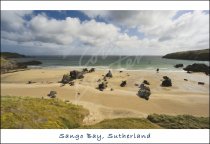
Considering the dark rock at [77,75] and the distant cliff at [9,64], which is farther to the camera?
the dark rock at [77,75]

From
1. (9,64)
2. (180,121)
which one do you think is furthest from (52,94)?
(180,121)

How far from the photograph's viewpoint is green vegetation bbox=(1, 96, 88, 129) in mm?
7562

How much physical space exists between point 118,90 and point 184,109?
480 centimetres

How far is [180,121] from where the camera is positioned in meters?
9.16

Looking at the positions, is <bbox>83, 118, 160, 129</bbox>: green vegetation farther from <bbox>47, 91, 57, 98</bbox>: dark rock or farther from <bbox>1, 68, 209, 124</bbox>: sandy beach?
<bbox>47, 91, 57, 98</bbox>: dark rock

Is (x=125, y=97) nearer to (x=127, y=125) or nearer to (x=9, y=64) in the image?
(x=127, y=125)

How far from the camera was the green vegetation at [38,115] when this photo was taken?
24.8ft

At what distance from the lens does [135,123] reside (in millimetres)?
8688

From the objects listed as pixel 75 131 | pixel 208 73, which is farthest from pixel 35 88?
pixel 208 73

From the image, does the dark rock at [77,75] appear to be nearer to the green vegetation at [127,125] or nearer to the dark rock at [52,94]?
the dark rock at [52,94]

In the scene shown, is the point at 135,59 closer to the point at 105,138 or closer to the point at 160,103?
the point at 160,103

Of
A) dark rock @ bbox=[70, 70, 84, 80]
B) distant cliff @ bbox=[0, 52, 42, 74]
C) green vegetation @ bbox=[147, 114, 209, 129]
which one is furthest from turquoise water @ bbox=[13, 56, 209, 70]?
green vegetation @ bbox=[147, 114, 209, 129]

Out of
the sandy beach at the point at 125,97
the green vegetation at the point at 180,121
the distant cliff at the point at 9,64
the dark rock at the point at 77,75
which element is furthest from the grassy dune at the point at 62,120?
the distant cliff at the point at 9,64

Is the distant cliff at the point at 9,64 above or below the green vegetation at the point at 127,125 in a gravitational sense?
above
